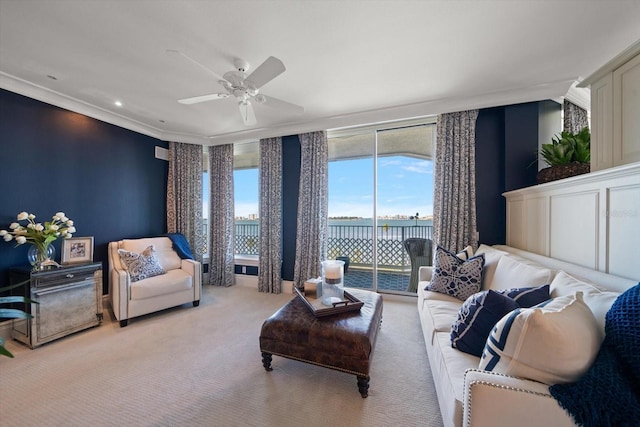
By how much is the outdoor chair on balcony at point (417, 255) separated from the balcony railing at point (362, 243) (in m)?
0.81

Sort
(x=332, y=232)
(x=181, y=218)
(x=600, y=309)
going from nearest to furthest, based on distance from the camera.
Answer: (x=600, y=309), (x=181, y=218), (x=332, y=232)

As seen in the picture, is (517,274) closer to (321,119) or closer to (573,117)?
(573,117)

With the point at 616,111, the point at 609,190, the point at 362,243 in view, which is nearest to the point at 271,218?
the point at 362,243

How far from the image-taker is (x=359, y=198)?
3949 millimetres

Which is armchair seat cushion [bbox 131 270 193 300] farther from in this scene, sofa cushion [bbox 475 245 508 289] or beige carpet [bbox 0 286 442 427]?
sofa cushion [bbox 475 245 508 289]

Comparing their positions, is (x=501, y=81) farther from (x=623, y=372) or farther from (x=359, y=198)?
(x=623, y=372)

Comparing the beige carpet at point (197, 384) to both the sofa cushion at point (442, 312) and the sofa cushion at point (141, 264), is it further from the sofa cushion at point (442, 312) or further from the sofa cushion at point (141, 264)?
the sofa cushion at point (141, 264)

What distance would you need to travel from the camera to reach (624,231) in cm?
148

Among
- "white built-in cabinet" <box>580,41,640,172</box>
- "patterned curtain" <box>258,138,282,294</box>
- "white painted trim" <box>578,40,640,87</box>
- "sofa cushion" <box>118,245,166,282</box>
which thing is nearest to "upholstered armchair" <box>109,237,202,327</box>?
"sofa cushion" <box>118,245,166,282</box>

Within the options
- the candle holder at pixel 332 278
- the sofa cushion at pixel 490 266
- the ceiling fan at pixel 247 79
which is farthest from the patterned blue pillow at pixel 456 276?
the ceiling fan at pixel 247 79

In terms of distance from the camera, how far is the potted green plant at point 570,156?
2150 mm

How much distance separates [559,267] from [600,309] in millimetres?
918

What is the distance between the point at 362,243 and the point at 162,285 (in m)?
3.50

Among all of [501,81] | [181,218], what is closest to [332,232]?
[181,218]
